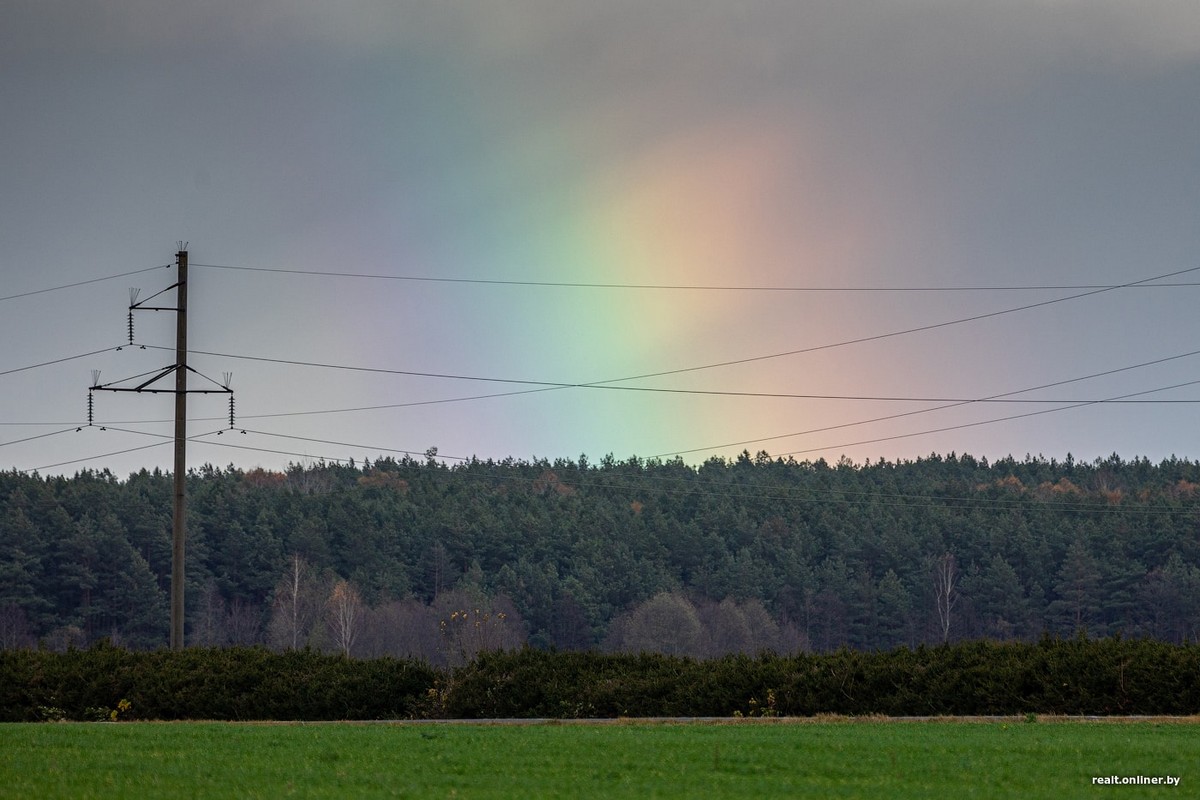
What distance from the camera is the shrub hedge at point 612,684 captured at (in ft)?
91.9

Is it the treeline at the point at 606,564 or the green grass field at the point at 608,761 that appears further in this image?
the treeline at the point at 606,564

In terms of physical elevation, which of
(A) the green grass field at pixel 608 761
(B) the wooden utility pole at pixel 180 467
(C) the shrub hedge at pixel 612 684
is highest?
(B) the wooden utility pole at pixel 180 467

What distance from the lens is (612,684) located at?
2998 centimetres

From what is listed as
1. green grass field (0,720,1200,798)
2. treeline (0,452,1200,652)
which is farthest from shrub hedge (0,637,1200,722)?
treeline (0,452,1200,652)

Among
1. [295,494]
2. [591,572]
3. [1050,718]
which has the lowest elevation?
[1050,718]

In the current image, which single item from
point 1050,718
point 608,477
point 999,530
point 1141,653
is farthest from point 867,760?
point 608,477

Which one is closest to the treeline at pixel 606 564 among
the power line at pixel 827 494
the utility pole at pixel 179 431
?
the power line at pixel 827 494

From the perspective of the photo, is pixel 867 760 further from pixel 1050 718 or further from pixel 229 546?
pixel 229 546

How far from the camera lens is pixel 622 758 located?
742 inches

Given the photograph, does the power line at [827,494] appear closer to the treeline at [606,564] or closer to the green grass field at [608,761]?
the treeline at [606,564]

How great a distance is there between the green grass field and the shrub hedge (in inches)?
131

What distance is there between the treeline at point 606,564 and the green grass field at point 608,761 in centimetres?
10498

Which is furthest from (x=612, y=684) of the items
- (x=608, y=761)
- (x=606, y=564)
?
(x=606, y=564)

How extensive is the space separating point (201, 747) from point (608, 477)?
158195 millimetres
